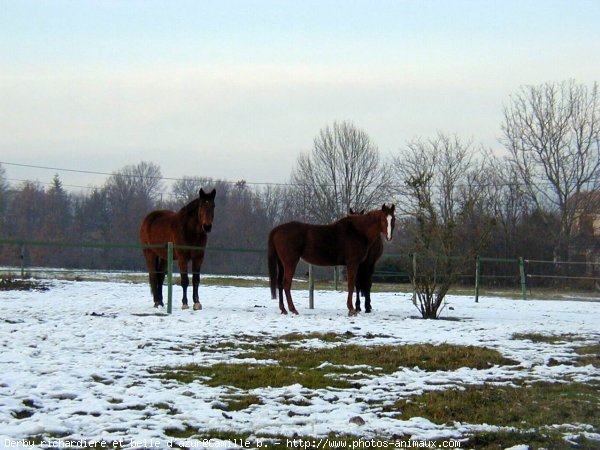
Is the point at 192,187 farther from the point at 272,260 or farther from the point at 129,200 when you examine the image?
the point at 272,260

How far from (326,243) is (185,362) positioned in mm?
6084

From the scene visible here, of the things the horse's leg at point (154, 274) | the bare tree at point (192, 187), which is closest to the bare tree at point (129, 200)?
the bare tree at point (192, 187)

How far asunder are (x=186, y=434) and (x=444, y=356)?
145 inches

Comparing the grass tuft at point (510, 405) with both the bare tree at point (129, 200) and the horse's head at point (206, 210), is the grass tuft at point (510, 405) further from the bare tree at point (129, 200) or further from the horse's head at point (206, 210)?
the bare tree at point (129, 200)

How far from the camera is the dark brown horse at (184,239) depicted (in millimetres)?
12078

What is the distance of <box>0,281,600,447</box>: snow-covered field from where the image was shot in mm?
4254

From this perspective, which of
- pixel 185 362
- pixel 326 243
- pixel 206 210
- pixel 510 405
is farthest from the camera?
pixel 326 243

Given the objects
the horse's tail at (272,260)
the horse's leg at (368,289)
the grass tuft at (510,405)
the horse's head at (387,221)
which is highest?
the horse's head at (387,221)

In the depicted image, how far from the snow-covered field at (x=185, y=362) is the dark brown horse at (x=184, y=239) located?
702mm

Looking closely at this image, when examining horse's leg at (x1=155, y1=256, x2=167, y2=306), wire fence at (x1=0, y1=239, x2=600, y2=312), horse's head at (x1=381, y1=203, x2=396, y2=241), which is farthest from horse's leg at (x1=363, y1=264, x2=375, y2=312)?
horse's leg at (x1=155, y1=256, x2=167, y2=306)

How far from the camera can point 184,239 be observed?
41.0 ft

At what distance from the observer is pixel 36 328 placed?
8.47 metres

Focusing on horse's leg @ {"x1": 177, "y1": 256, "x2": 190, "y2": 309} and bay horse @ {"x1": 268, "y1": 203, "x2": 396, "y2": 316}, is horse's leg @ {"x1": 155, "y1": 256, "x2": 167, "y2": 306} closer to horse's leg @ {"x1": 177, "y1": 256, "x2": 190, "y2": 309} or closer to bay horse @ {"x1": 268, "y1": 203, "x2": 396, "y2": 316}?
horse's leg @ {"x1": 177, "y1": 256, "x2": 190, "y2": 309}

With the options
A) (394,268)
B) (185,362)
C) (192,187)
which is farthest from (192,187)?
(185,362)
